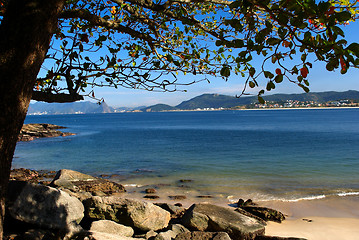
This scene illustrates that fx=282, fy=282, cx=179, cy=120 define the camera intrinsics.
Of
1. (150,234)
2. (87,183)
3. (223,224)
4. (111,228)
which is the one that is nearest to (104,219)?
(111,228)

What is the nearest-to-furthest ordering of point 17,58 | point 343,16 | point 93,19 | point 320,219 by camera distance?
point 343,16, point 17,58, point 93,19, point 320,219

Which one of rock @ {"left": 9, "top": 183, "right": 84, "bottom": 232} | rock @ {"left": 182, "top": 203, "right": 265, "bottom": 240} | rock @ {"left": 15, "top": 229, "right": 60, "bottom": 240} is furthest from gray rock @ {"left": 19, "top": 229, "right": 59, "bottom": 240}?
rock @ {"left": 182, "top": 203, "right": 265, "bottom": 240}

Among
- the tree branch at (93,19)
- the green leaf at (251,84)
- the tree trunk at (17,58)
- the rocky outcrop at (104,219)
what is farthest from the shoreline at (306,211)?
the tree trunk at (17,58)

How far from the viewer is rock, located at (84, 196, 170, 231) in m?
7.87

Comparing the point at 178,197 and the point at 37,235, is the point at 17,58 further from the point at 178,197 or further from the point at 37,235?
the point at 178,197

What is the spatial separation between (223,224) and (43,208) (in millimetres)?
4903

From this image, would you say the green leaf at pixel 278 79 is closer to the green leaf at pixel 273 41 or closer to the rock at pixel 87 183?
the green leaf at pixel 273 41

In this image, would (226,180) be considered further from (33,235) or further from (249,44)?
(249,44)

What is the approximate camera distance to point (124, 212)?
25.9ft

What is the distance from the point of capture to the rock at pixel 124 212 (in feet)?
25.8

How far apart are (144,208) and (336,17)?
6.91 meters

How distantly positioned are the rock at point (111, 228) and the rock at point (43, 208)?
0.54 metres

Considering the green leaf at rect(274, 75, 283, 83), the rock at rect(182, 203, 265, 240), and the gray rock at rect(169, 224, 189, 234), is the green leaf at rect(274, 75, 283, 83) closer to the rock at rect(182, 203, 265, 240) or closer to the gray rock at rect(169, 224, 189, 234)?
the gray rock at rect(169, 224, 189, 234)

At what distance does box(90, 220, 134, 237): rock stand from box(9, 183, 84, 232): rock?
1.77ft
